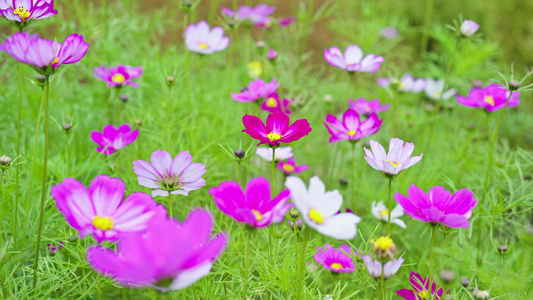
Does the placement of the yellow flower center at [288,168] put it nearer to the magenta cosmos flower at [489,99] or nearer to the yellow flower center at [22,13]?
the magenta cosmos flower at [489,99]

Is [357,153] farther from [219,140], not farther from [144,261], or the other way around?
[144,261]

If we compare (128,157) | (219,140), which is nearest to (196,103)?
(219,140)

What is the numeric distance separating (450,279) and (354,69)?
1.92ft

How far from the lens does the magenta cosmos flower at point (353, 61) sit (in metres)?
1.03

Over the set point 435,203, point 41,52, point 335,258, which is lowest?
point 335,258

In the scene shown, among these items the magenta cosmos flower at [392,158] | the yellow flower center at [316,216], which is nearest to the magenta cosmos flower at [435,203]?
the magenta cosmos flower at [392,158]

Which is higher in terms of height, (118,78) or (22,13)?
(22,13)

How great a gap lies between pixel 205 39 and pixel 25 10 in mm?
625

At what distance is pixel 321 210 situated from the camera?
57 cm

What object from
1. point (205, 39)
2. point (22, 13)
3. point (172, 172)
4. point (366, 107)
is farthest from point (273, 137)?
point (205, 39)

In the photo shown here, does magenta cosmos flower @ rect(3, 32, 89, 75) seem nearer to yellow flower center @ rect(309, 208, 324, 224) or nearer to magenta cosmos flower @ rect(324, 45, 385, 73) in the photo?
yellow flower center @ rect(309, 208, 324, 224)

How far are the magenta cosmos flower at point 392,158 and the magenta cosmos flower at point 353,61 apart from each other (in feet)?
1.13

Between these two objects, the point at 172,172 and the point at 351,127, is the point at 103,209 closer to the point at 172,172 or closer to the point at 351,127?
the point at 172,172

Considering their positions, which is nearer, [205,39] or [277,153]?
[277,153]
